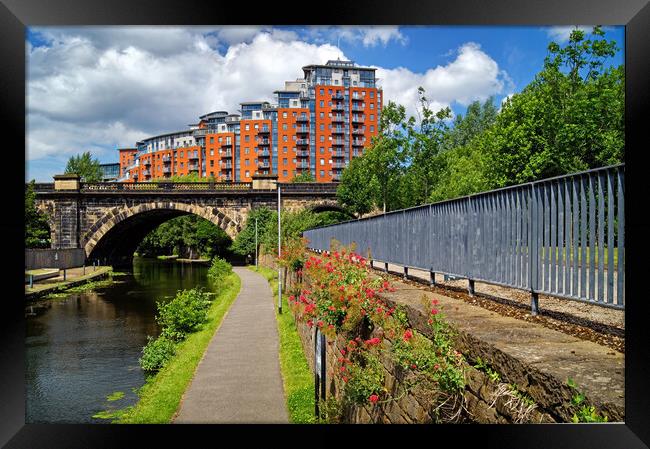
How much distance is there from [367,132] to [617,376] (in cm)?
6195

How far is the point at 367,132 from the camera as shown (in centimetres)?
6331

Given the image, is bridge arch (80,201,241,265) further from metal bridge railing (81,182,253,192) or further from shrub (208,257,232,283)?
shrub (208,257,232,283)

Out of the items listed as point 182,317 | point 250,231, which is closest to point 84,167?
point 250,231

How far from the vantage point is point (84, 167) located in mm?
62688

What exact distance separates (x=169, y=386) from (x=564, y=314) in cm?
734

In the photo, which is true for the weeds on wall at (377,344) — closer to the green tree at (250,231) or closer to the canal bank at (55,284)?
the canal bank at (55,284)

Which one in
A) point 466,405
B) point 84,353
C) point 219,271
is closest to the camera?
point 466,405

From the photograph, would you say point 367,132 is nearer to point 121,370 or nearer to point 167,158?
point 167,158

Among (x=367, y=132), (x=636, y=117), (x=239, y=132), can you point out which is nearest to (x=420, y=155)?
(x=636, y=117)

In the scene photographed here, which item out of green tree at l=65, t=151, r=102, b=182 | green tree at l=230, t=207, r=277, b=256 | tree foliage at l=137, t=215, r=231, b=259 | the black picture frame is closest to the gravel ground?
the black picture frame

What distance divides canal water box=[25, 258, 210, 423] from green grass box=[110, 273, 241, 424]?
0.58 meters

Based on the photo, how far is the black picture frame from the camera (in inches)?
143

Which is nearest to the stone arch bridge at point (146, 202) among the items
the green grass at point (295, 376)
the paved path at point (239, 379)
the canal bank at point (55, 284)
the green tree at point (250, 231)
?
the green tree at point (250, 231)
